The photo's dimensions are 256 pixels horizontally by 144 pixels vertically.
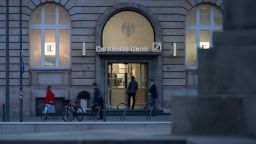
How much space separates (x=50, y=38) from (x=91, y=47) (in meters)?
2.40

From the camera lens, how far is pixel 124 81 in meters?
41.6

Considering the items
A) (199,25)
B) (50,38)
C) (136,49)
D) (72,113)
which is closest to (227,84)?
(72,113)

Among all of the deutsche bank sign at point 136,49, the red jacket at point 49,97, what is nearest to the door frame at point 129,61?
the deutsche bank sign at point 136,49

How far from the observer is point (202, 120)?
9867 millimetres

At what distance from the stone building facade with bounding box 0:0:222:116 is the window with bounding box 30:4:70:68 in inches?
2.5

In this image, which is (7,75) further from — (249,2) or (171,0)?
(249,2)

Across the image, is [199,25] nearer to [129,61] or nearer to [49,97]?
[129,61]

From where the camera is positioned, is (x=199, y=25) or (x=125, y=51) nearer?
(x=125, y=51)

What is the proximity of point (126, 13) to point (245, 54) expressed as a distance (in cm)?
3131

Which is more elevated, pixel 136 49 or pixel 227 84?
pixel 136 49

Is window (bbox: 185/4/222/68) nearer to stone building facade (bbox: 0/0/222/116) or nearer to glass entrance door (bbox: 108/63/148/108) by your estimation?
→ stone building facade (bbox: 0/0/222/116)

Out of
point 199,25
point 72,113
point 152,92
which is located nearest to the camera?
point 72,113

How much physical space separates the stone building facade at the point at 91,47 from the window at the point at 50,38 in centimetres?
6

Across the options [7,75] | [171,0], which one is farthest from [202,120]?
[171,0]
